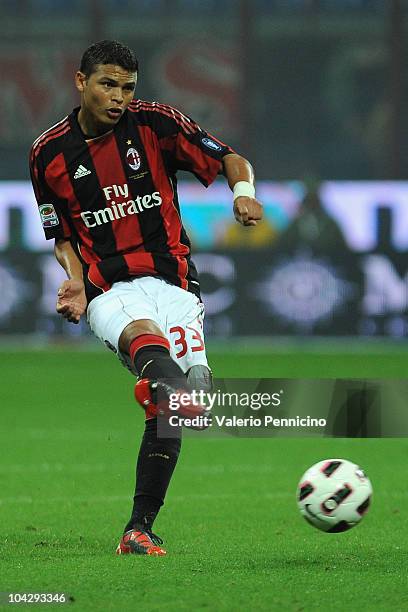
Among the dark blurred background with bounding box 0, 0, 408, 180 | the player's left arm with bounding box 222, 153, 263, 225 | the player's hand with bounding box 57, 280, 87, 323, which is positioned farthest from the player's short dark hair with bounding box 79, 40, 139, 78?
the dark blurred background with bounding box 0, 0, 408, 180

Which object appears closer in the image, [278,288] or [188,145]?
[188,145]

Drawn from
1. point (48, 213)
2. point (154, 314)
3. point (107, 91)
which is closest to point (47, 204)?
point (48, 213)

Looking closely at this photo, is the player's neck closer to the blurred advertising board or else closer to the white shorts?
the white shorts

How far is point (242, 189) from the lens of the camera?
583 cm

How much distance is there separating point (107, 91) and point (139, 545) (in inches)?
72.6

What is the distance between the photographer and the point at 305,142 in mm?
22875

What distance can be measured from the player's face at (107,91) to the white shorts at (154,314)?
0.71 m

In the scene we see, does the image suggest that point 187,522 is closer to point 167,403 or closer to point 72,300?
point 72,300

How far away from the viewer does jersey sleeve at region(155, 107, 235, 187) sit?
6.17 m

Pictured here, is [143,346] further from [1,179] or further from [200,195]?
[1,179]

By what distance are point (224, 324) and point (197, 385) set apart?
40.2 feet

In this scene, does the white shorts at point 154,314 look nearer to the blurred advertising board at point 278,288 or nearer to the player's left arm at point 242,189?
the player's left arm at point 242,189

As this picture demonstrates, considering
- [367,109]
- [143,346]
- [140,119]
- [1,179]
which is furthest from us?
[367,109]

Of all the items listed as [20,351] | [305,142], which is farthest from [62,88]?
[20,351]
